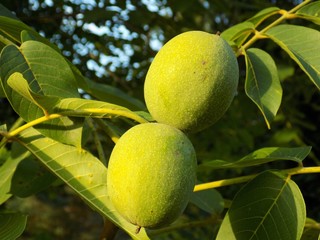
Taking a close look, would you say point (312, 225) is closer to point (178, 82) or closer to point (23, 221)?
point (178, 82)

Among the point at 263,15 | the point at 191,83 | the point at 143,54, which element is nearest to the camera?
the point at 191,83

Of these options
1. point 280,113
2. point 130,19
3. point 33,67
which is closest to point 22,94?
point 33,67

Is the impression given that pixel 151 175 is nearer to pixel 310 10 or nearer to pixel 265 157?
pixel 265 157

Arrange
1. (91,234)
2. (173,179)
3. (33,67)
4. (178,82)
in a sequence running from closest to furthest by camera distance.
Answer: (173,179), (178,82), (33,67), (91,234)

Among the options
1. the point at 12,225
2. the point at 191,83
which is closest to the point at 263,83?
the point at 191,83

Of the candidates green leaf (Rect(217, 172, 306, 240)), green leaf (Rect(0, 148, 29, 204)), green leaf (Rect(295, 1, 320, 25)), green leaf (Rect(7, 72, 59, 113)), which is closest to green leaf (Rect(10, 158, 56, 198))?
green leaf (Rect(0, 148, 29, 204))

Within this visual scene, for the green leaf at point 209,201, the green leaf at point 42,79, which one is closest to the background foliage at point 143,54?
the green leaf at point 209,201
